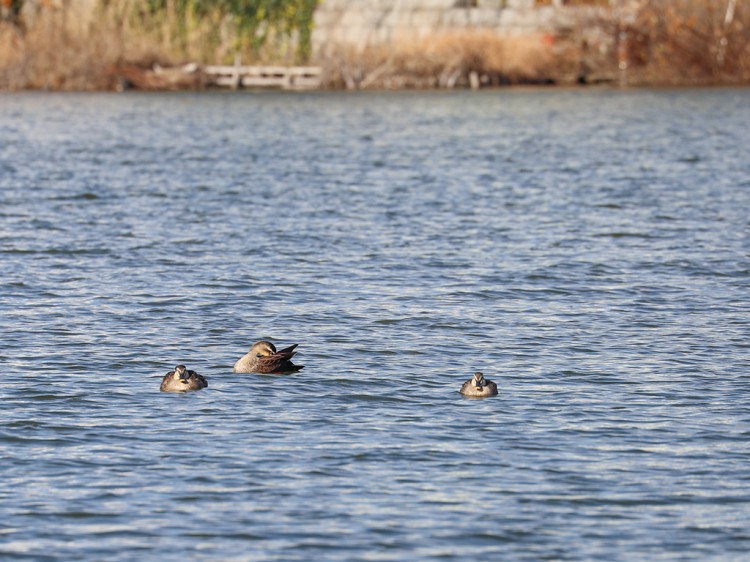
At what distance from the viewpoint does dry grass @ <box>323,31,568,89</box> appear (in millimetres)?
70438

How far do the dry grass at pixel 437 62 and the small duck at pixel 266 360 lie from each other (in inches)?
2220

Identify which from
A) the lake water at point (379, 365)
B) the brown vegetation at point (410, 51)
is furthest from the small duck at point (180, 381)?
the brown vegetation at point (410, 51)

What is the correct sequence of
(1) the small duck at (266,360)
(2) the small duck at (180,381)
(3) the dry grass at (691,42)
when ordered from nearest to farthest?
(2) the small duck at (180,381) → (1) the small duck at (266,360) → (3) the dry grass at (691,42)

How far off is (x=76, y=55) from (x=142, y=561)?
61.3 metres

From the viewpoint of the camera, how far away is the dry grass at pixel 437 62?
70.4m

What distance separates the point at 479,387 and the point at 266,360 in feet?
7.31

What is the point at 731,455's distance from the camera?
12047mm

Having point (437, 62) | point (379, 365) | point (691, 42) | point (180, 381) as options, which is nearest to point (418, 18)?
point (437, 62)

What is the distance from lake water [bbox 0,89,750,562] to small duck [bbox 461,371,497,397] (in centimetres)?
8

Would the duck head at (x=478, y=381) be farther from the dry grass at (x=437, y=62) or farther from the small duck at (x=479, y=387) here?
the dry grass at (x=437, y=62)

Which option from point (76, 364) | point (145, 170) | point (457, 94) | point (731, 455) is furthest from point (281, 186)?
point (457, 94)

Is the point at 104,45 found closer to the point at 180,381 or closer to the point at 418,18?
the point at 418,18

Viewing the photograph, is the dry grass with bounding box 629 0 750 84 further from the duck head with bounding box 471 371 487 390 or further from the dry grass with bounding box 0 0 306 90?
the duck head with bounding box 471 371 487 390

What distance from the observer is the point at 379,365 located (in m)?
15.3
